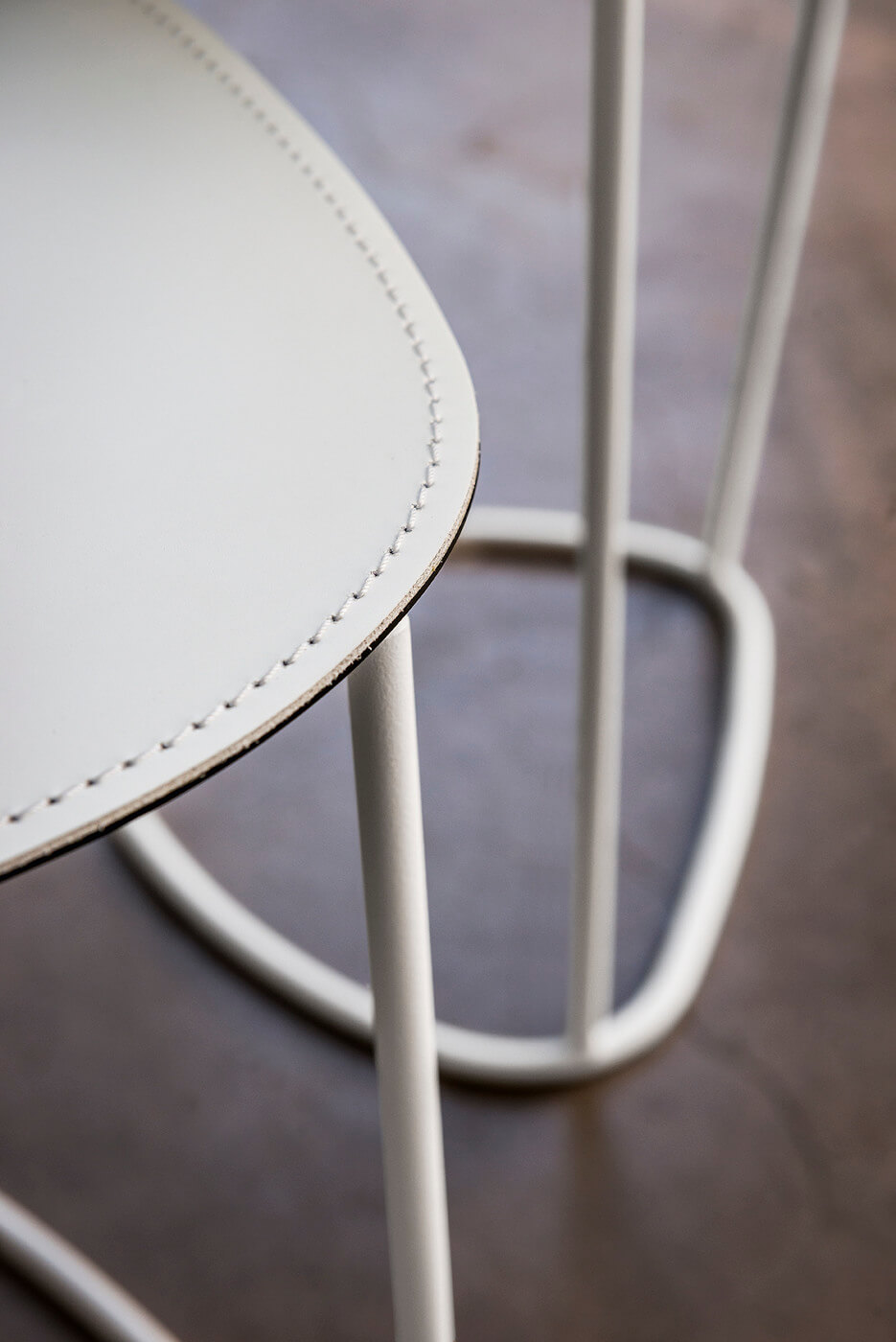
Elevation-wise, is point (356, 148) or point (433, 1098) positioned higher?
point (356, 148)

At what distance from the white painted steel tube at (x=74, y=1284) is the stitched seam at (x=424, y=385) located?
2.16 ft

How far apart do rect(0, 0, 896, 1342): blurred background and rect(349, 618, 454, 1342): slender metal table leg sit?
1.27 feet

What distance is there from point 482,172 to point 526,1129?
4.67 ft

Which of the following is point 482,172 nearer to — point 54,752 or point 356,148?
point 356,148

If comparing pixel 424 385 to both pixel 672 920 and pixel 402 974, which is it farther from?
Result: pixel 672 920

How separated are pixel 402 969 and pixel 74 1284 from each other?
1.84ft

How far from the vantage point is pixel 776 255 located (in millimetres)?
1139

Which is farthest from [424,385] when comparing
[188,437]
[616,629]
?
Result: [616,629]

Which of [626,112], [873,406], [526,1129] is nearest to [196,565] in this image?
[626,112]

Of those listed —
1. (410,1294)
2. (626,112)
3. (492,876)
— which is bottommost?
(410,1294)

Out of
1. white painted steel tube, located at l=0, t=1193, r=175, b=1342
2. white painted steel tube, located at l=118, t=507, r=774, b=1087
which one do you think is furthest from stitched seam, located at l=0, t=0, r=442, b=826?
white painted steel tube, located at l=0, t=1193, r=175, b=1342

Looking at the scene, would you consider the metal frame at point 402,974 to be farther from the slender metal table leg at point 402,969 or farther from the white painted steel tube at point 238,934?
the white painted steel tube at point 238,934

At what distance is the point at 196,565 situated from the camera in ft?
1.38

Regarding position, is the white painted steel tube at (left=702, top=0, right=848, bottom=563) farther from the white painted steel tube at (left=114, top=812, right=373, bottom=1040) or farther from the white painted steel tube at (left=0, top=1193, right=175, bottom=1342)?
the white painted steel tube at (left=0, top=1193, right=175, bottom=1342)
